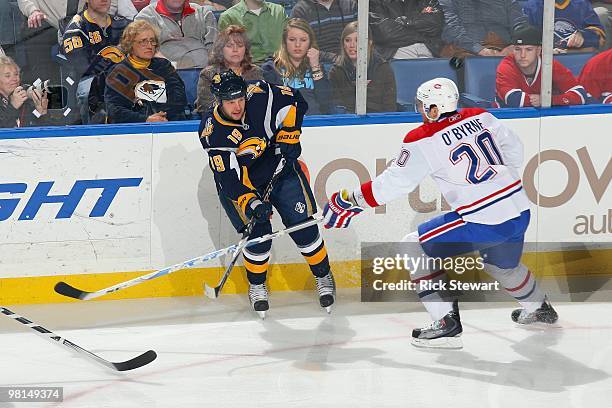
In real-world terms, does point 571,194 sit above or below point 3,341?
above

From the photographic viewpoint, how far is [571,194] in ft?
17.3

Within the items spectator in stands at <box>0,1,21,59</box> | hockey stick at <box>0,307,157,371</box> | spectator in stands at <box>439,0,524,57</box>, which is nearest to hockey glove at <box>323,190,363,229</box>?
hockey stick at <box>0,307,157,371</box>

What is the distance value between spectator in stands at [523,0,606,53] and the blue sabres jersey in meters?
1.17

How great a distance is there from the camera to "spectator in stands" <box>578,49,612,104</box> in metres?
5.29

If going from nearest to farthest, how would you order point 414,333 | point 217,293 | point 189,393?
1. point 189,393
2. point 414,333
3. point 217,293

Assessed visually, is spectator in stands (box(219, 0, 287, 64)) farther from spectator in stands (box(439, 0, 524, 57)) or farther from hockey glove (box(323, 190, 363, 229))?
hockey glove (box(323, 190, 363, 229))

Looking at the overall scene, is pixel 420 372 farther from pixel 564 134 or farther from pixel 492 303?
pixel 564 134

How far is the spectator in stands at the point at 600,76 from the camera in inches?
208

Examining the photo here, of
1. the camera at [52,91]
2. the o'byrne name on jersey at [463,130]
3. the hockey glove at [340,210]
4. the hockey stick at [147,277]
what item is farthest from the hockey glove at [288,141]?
the camera at [52,91]

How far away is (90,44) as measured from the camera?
4.94 meters

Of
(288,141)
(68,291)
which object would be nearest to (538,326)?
(288,141)

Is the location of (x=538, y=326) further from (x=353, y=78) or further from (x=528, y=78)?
(x=353, y=78)

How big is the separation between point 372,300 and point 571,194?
1031 millimetres

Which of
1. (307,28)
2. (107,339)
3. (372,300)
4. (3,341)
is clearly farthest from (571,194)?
(3,341)
